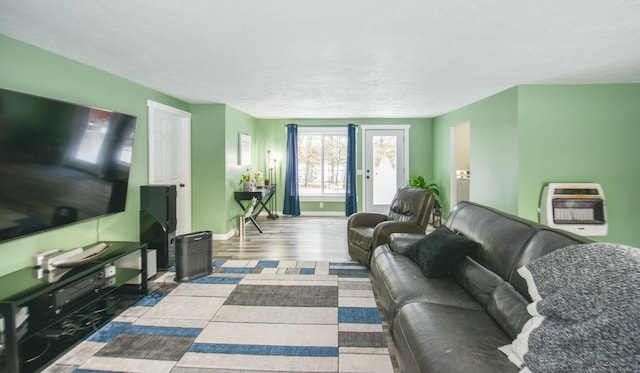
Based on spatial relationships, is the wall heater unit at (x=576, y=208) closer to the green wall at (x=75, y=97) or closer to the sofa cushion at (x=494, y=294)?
the sofa cushion at (x=494, y=294)

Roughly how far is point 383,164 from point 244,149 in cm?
322

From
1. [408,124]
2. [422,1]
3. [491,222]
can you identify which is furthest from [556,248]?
[408,124]

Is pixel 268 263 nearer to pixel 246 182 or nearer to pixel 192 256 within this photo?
pixel 192 256

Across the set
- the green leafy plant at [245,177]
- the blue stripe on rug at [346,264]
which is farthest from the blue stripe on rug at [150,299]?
the green leafy plant at [245,177]

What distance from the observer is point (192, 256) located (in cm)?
367

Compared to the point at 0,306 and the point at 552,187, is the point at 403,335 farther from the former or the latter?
the point at 552,187

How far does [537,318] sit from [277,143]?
6946 millimetres

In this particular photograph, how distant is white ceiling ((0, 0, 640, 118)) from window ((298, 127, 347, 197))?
344cm

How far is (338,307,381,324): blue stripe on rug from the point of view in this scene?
271 centimetres

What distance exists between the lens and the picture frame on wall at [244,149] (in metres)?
6.38

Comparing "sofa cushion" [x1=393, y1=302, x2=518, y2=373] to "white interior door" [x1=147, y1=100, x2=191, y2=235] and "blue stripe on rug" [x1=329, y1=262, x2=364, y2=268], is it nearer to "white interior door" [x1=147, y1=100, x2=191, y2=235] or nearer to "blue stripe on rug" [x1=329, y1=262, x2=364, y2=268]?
"blue stripe on rug" [x1=329, y1=262, x2=364, y2=268]

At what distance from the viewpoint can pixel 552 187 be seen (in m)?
4.32

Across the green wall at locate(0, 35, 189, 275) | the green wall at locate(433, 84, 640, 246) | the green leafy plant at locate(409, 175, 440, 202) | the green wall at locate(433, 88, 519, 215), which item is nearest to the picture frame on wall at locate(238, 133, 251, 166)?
the green wall at locate(0, 35, 189, 275)

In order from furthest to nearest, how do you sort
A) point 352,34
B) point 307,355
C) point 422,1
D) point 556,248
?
point 352,34
point 307,355
point 422,1
point 556,248
